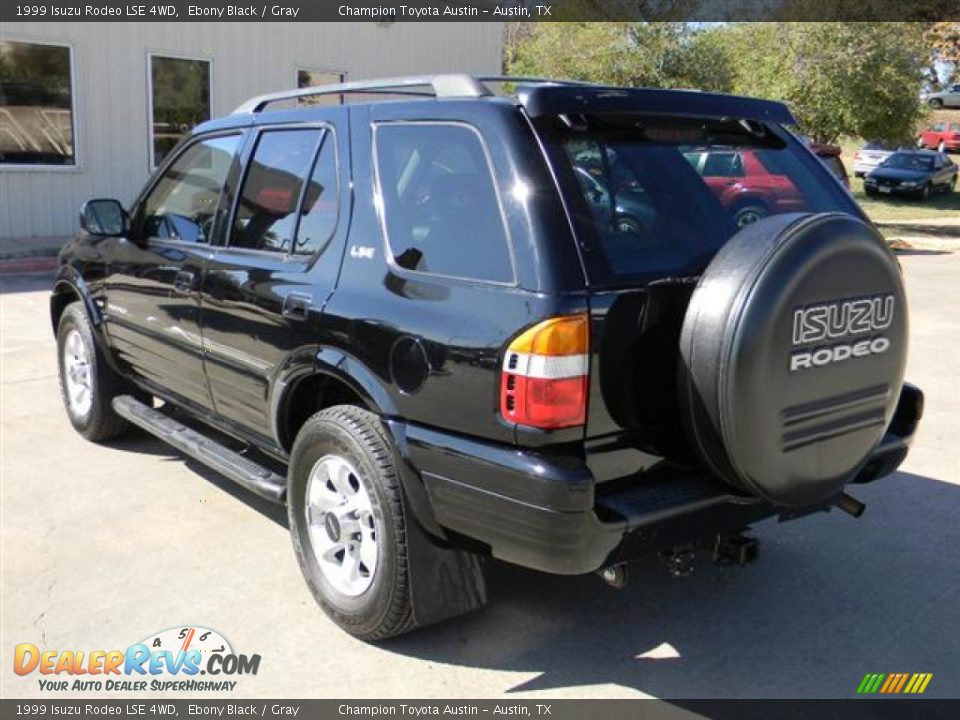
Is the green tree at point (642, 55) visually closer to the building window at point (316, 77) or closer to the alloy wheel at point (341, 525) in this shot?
the building window at point (316, 77)

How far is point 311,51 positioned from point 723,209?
1415cm

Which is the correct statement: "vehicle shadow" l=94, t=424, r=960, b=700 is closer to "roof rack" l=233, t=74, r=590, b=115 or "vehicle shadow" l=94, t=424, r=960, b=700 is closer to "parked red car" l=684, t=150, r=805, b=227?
"parked red car" l=684, t=150, r=805, b=227

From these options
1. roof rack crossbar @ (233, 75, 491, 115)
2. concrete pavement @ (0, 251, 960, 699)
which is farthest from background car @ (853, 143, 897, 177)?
roof rack crossbar @ (233, 75, 491, 115)

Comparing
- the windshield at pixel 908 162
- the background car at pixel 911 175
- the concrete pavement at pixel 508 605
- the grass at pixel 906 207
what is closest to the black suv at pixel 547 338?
the concrete pavement at pixel 508 605

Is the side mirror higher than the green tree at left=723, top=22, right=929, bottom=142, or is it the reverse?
the green tree at left=723, top=22, right=929, bottom=142

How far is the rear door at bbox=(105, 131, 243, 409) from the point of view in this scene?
4270 millimetres

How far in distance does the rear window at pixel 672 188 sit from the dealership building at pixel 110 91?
11.6 m

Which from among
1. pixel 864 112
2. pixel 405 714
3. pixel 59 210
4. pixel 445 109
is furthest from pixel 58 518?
pixel 864 112

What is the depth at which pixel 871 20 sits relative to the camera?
2138 cm

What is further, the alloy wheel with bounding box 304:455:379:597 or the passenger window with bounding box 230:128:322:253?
the passenger window with bounding box 230:128:322:253

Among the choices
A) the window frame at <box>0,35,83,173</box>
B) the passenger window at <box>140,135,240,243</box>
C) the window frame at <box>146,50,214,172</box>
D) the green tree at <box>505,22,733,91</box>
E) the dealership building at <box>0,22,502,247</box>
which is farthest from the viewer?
the green tree at <box>505,22,733,91</box>

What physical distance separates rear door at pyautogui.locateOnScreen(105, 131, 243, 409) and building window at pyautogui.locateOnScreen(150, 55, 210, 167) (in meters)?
10.2

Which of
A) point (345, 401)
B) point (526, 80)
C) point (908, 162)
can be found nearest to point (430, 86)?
point (526, 80)

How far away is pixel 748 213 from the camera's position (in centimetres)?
330
